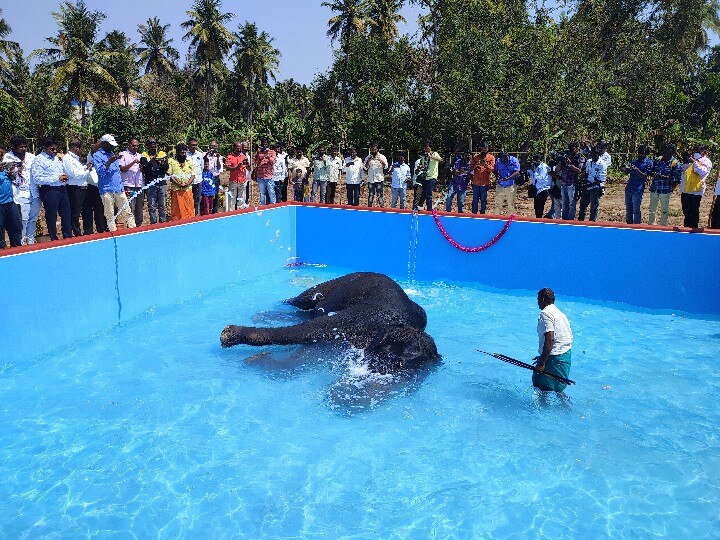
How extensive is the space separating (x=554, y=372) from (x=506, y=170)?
26.4 ft

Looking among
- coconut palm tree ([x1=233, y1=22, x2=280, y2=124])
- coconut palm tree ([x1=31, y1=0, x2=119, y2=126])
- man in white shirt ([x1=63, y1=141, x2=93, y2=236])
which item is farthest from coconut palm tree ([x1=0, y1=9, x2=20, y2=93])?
man in white shirt ([x1=63, y1=141, x2=93, y2=236])

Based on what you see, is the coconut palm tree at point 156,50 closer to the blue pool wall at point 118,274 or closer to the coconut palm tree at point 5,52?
the coconut palm tree at point 5,52

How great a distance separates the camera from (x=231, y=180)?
13.0 metres

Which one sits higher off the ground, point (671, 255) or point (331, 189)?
point (331, 189)

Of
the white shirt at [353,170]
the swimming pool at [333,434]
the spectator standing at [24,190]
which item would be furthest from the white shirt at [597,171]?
the spectator standing at [24,190]

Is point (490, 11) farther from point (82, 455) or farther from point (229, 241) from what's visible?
point (82, 455)

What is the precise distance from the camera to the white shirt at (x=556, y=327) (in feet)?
17.3

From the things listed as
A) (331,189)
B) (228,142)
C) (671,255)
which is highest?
(228,142)

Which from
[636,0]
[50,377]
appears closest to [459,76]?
[636,0]

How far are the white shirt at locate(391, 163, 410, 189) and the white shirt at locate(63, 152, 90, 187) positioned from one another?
22.2 ft

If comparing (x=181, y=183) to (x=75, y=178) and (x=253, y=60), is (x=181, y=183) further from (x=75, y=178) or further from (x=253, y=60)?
(x=253, y=60)

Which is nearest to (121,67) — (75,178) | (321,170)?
(321,170)

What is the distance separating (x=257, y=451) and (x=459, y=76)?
16913mm

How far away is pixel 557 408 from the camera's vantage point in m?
5.91
